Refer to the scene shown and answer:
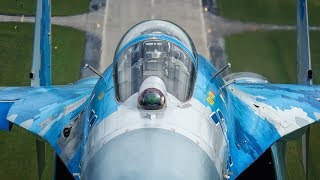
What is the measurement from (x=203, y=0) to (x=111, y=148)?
15772mm

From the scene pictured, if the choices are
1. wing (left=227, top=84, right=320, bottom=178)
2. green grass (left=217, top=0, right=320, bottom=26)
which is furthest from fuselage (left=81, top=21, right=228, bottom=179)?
green grass (left=217, top=0, right=320, bottom=26)

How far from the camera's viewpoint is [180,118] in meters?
9.60

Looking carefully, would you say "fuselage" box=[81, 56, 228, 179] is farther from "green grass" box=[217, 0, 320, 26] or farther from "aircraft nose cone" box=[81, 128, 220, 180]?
"green grass" box=[217, 0, 320, 26]

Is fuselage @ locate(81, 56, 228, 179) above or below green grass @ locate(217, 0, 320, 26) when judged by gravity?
below

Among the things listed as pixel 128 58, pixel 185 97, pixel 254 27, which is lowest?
pixel 185 97

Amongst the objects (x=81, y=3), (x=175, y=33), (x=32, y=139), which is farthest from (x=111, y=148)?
(x=81, y=3)

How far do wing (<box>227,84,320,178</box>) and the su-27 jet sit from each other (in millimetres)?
24

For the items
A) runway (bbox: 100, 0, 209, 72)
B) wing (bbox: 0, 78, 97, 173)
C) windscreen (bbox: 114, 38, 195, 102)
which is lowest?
wing (bbox: 0, 78, 97, 173)

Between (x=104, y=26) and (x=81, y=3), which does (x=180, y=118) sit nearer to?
(x=104, y=26)

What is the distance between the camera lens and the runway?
72.1 feet

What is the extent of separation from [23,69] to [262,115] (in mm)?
10586

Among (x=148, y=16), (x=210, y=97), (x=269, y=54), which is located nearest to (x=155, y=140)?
(x=210, y=97)

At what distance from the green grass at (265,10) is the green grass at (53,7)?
219 inches

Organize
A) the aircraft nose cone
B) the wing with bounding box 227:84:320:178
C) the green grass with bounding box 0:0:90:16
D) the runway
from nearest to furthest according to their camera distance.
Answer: the aircraft nose cone < the wing with bounding box 227:84:320:178 < the runway < the green grass with bounding box 0:0:90:16
